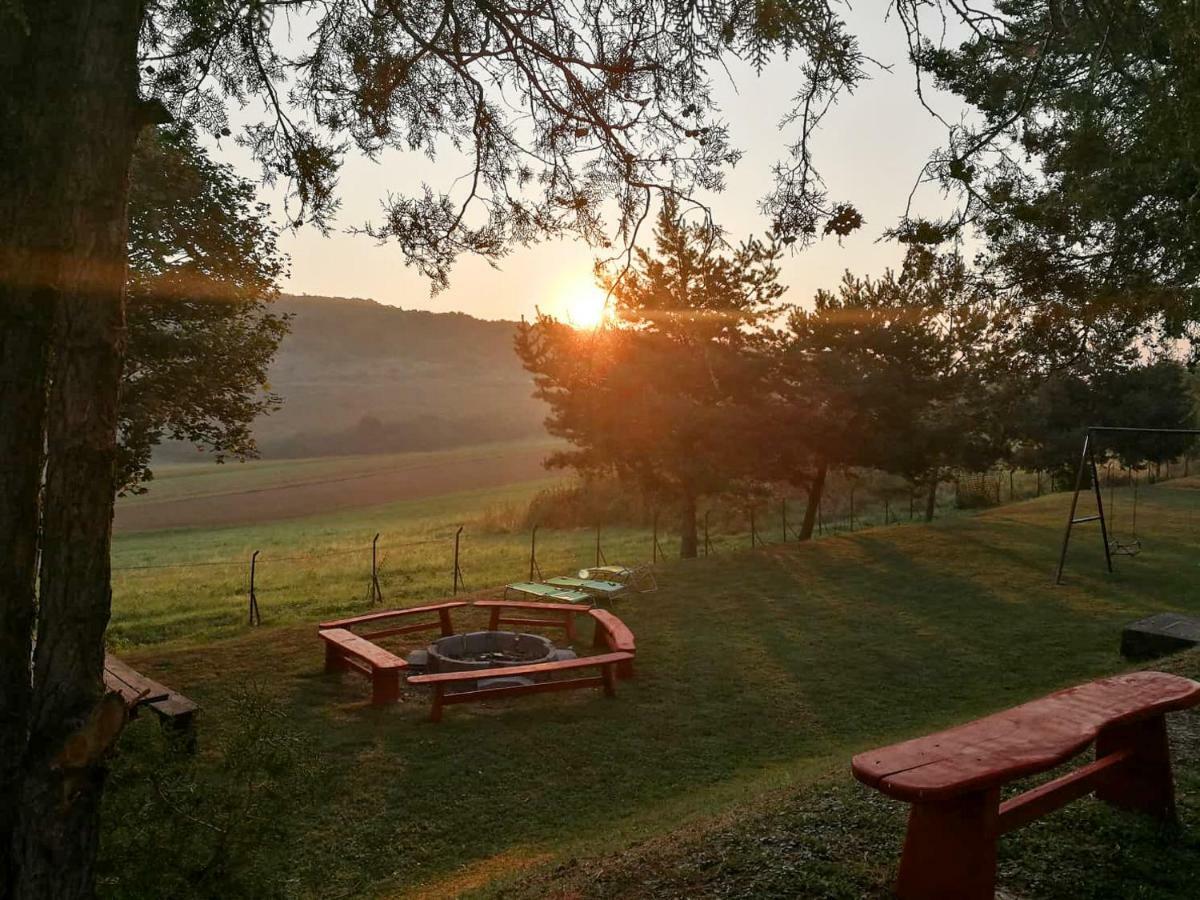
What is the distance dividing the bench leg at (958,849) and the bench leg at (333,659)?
25.2 ft

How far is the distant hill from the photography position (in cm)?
9112

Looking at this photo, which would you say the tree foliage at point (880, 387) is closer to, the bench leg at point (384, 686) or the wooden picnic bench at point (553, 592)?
the wooden picnic bench at point (553, 592)

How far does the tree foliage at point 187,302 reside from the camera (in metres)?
8.88

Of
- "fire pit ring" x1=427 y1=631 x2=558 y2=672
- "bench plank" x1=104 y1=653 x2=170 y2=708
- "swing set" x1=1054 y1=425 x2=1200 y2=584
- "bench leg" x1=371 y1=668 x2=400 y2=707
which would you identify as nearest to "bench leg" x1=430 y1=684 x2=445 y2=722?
"bench leg" x1=371 y1=668 x2=400 y2=707

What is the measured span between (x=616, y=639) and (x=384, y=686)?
2.63 meters

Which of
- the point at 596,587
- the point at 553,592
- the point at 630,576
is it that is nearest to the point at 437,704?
the point at 553,592

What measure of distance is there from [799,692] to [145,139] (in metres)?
8.98

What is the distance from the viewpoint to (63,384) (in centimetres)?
339

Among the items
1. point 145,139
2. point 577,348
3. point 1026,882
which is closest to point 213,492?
point 577,348

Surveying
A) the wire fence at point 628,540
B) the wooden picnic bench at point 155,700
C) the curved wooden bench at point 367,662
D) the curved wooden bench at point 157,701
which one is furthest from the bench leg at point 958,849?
the wire fence at point 628,540

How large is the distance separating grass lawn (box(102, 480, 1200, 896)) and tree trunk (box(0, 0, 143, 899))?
0.49 meters

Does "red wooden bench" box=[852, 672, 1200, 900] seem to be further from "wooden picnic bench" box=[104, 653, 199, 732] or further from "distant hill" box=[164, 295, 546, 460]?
"distant hill" box=[164, 295, 546, 460]

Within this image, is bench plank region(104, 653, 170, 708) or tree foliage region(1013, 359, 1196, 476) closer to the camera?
bench plank region(104, 653, 170, 708)

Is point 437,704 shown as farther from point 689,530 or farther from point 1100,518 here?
point 689,530
